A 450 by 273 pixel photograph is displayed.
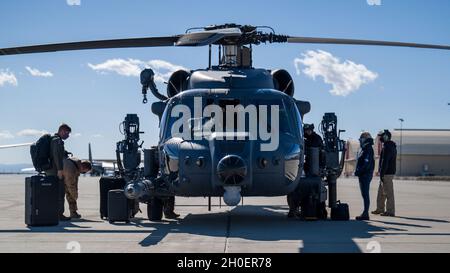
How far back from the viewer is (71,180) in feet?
48.3

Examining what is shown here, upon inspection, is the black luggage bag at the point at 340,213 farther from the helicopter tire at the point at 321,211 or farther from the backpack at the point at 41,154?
the backpack at the point at 41,154

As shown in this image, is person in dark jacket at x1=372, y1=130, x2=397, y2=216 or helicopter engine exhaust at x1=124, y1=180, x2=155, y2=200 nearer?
helicopter engine exhaust at x1=124, y1=180, x2=155, y2=200

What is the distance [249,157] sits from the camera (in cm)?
1102

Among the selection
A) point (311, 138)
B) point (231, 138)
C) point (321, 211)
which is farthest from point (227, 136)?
point (311, 138)

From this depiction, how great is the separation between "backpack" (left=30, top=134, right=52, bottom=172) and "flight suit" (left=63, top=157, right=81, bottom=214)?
1.69m

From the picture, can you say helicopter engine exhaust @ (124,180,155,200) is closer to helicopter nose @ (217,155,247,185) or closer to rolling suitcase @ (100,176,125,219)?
helicopter nose @ (217,155,247,185)

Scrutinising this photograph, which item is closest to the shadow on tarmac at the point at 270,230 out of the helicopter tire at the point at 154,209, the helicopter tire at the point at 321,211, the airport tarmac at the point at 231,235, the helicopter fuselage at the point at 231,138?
the airport tarmac at the point at 231,235

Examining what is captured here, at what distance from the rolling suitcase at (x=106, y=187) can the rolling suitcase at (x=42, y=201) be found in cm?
173

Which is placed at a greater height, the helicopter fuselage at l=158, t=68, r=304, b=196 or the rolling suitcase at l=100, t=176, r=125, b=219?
the helicopter fuselage at l=158, t=68, r=304, b=196

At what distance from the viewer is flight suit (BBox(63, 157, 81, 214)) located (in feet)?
47.6

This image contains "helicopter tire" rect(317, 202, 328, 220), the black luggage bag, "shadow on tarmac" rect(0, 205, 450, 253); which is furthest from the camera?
the black luggage bag

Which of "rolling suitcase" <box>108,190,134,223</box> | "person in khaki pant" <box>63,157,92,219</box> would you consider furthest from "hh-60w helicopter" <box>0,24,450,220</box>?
"person in khaki pant" <box>63,157,92,219</box>

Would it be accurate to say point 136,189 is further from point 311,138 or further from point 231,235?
point 311,138
